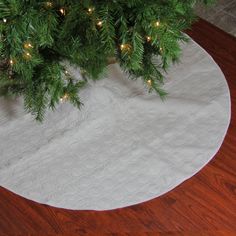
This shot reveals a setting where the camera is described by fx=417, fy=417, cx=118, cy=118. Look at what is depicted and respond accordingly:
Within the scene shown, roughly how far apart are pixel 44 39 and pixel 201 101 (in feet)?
2.08

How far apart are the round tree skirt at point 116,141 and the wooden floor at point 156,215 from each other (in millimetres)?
24

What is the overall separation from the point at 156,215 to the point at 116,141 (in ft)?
0.87

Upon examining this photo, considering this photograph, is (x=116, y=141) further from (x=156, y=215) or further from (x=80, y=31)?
(x=80, y=31)

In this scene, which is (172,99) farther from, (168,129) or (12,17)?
(12,17)

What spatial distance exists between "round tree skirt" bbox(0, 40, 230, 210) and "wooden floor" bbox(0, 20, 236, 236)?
2 cm

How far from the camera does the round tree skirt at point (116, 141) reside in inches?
46.6

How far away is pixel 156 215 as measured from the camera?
114 centimetres

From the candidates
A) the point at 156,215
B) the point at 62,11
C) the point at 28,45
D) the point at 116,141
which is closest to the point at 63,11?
the point at 62,11

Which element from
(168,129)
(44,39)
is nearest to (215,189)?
(168,129)

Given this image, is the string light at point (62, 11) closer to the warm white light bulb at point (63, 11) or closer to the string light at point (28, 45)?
the warm white light bulb at point (63, 11)

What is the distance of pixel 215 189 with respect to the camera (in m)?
1.20

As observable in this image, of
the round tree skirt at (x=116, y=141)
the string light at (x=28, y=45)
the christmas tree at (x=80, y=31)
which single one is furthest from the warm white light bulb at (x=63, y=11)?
the round tree skirt at (x=116, y=141)

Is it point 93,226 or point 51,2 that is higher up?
point 51,2

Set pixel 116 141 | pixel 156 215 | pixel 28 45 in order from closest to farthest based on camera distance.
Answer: pixel 28 45
pixel 156 215
pixel 116 141
